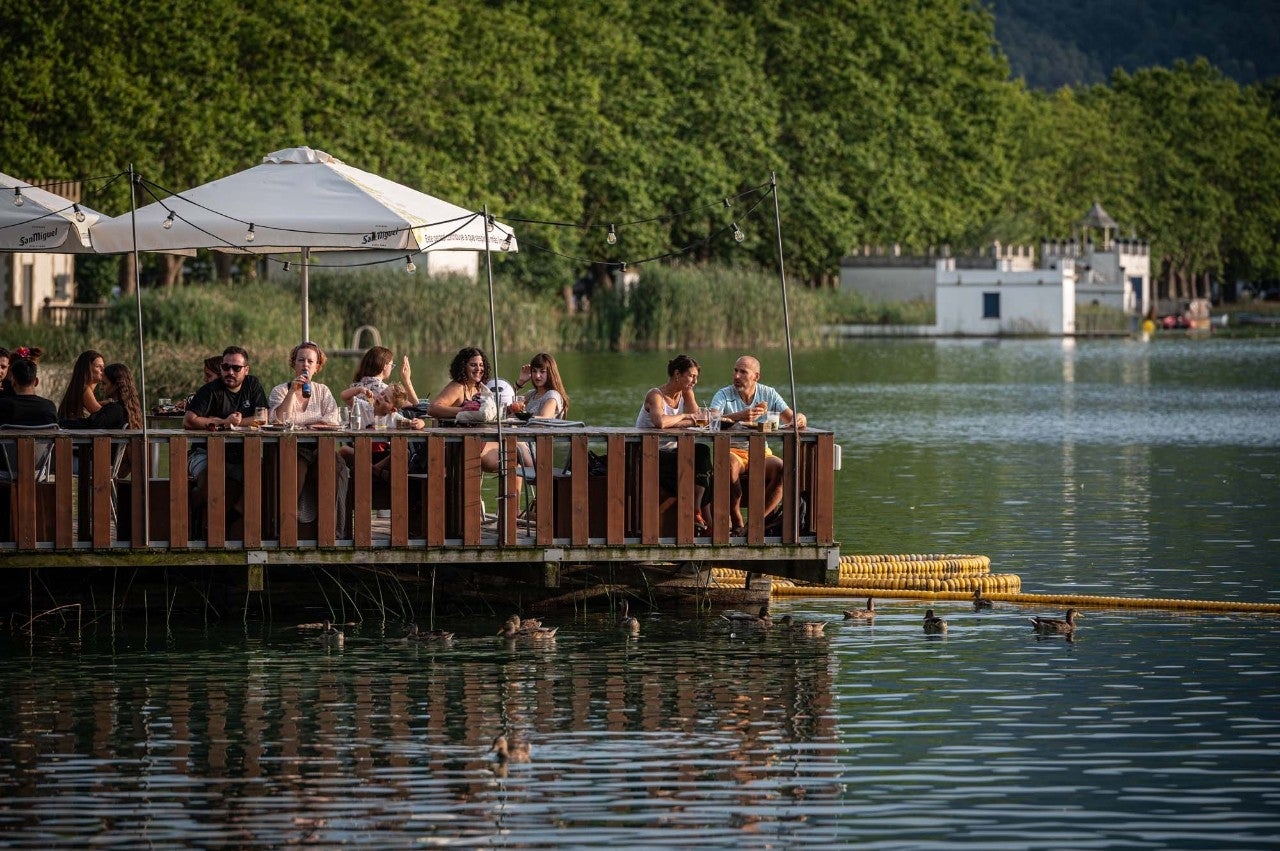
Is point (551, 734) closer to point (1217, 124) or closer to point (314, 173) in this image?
point (314, 173)

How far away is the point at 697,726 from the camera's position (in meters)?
13.2

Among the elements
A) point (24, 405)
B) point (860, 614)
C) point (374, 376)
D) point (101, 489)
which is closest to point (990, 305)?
point (374, 376)

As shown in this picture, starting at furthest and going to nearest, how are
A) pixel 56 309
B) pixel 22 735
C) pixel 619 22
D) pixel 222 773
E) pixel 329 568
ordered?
pixel 619 22
pixel 56 309
pixel 329 568
pixel 22 735
pixel 222 773

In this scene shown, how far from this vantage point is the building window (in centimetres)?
10050

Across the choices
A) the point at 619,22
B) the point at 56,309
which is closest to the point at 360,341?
the point at 56,309

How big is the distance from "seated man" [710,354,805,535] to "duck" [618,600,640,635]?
92 centimetres

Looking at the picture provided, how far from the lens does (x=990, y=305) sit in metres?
101

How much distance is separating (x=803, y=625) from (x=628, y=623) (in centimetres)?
118

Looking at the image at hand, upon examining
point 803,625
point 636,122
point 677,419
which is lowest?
point 803,625

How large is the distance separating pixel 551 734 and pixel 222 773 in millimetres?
1836

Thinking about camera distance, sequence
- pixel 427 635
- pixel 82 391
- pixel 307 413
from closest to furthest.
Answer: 1. pixel 427 635
2. pixel 307 413
3. pixel 82 391

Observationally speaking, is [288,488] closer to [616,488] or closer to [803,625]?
[616,488]

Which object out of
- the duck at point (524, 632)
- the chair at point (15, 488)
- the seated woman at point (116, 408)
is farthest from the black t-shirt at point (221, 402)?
the duck at point (524, 632)

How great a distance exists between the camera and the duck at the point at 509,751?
12291mm
